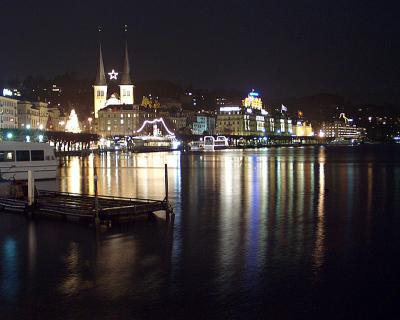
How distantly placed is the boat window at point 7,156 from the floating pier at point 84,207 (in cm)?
1162

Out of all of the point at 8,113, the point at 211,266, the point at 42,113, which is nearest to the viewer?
the point at 211,266

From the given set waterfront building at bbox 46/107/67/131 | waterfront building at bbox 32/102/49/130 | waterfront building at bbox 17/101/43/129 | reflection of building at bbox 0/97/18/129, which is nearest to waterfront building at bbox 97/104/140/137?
waterfront building at bbox 46/107/67/131

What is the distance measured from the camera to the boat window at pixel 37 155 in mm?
40312

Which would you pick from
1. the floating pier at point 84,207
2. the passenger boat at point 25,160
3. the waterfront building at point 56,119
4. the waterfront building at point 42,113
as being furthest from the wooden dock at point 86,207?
the waterfront building at point 56,119

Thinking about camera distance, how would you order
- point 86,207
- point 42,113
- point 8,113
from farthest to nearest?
1. point 42,113
2. point 8,113
3. point 86,207

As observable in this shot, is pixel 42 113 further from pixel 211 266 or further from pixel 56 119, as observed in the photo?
pixel 211 266

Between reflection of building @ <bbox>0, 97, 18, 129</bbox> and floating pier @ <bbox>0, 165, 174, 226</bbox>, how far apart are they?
10775cm

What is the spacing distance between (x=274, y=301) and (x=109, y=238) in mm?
8035

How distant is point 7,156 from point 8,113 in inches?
4057

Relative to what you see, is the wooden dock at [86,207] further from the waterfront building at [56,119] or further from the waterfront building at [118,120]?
the waterfront building at [118,120]

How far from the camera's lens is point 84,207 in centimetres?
2309

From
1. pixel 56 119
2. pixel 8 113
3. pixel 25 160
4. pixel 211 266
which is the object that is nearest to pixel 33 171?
pixel 25 160

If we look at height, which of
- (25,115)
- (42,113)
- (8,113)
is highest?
(42,113)

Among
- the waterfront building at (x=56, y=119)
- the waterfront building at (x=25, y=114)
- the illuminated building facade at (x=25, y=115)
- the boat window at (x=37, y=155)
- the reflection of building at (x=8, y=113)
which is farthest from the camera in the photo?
the waterfront building at (x=56, y=119)
